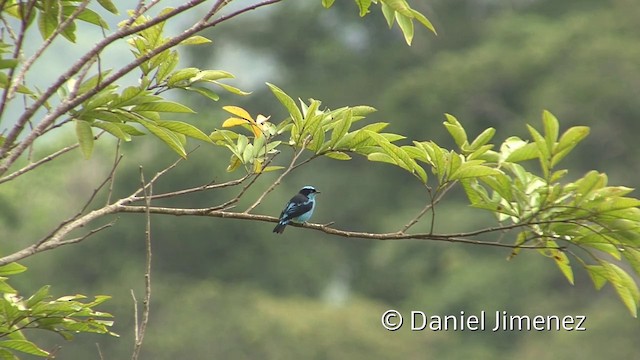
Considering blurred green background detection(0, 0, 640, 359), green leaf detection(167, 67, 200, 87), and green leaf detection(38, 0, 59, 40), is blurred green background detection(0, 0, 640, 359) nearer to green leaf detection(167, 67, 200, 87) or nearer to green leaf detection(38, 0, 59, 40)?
green leaf detection(38, 0, 59, 40)

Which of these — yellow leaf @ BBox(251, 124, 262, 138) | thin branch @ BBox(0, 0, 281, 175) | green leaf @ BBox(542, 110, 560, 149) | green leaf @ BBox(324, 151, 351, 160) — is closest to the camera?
thin branch @ BBox(0, 0, 281, 175)

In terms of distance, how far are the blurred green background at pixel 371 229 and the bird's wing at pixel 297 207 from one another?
2254 centimetres

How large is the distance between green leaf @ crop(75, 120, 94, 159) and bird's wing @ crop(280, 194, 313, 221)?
8.49 ft

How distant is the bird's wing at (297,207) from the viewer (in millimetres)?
5828

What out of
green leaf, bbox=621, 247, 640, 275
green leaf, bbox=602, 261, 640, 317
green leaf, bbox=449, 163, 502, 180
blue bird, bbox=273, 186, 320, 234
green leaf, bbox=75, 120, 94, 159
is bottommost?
blue bird, bbox=273, 186, 320, 234

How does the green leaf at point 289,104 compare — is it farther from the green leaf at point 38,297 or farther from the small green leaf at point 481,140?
the green leaf at point 38,297

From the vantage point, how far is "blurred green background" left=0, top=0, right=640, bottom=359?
34.2m

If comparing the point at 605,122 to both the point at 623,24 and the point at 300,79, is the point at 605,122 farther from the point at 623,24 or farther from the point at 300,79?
the point at 300,79

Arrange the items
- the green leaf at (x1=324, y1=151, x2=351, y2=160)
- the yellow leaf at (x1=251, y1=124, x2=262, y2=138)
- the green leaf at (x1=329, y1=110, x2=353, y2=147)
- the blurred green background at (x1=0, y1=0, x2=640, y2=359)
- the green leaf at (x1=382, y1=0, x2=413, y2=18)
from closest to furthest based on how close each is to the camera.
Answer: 1. the green leaf at (x1=382, y1=0, x2=413, y2=18)
2. the green leaf at (x1=329, y1=110, x2=353, y2=147)
3. the green leaf at (x1=324, y1=151, x2=351, y2=160)
4. the yellow leaf at (x1=251, y1=124, x2=262, y2=138)
5. the blurred green background at (x1=0, y1=0, x2=640, y2=359)

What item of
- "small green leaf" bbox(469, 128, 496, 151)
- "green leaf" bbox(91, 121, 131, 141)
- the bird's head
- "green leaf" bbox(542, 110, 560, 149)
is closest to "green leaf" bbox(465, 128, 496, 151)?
"small green leaf" bbox(469, 128, 496, 151)

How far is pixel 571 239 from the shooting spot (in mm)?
3297

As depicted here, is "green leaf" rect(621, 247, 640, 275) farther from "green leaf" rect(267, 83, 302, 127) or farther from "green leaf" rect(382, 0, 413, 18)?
"green leaf" rect(267, 83, 302, 127)

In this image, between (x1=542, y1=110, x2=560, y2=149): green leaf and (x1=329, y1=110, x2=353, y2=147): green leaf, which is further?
(x1=329, y1=110, x2=353, y2=147): green leaf

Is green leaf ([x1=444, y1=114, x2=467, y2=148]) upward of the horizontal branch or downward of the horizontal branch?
upward
